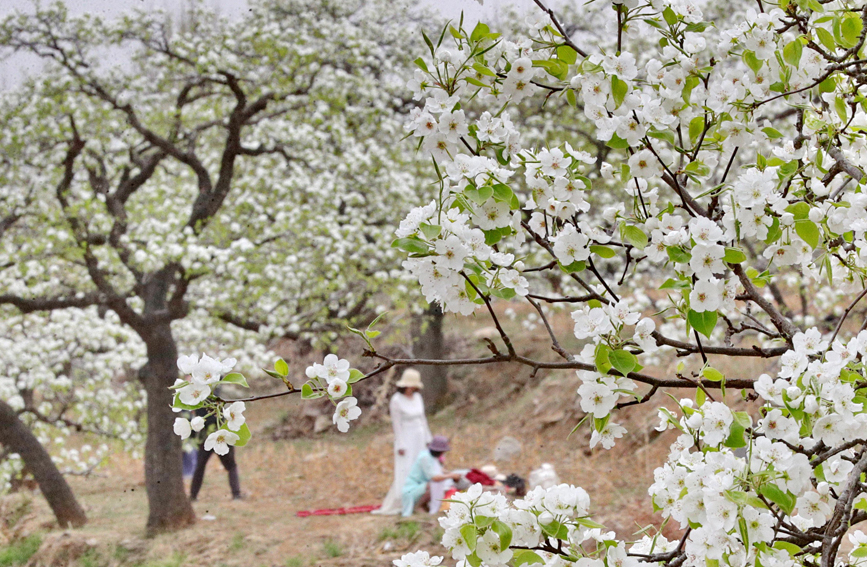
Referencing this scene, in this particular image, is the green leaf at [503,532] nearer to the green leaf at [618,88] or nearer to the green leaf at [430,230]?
the green leaf at [430,230]

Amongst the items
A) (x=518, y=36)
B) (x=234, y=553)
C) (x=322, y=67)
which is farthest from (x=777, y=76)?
(x=322, y=67)

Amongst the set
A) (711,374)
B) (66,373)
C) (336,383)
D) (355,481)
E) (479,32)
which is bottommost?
(355,481)

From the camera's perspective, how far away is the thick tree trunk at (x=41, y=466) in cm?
811

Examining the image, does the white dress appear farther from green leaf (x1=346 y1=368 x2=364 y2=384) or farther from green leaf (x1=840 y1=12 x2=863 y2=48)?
green leaf (x1=840 y1=12 x2=863 y2=48)

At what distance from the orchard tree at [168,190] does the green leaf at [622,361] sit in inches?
256

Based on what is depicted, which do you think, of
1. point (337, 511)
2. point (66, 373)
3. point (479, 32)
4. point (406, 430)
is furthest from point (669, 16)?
point (66, 373)

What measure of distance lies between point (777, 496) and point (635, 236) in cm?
73

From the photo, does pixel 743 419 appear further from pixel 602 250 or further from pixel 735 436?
pixel 602 250

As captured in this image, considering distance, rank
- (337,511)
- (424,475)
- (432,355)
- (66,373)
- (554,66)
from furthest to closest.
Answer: (432,355)
(66,373)
(337,511)
(424,475)
(554,66)

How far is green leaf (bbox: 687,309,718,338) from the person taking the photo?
70.8 inches

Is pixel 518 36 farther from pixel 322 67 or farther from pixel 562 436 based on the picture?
pixel 562 436

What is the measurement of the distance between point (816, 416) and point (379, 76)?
12.0 m

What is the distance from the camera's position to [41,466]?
8344mm

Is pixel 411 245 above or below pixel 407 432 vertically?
above
